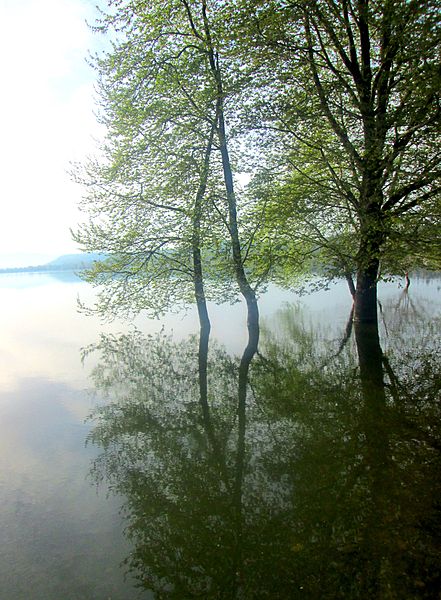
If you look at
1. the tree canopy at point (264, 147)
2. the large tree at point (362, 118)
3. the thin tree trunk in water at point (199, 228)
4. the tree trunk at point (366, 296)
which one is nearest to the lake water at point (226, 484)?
the tree trunk at point (366, 296)

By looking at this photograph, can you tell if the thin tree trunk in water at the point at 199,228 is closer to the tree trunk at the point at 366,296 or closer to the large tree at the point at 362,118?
the large tree at the point at 362,118

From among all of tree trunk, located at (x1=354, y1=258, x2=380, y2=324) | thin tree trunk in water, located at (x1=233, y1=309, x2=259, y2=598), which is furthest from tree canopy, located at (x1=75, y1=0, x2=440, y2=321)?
thin tree trunk in water, located at (x1=233, y1=309, x2=259, y2=598)

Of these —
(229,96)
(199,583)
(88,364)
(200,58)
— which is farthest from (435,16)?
(88,364)

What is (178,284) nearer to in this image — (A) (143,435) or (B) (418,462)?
(A) (143,435)

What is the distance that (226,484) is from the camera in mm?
6184

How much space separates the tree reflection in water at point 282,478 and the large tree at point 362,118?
5.52 m

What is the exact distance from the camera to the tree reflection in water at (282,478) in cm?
422

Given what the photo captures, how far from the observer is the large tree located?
1266 cm

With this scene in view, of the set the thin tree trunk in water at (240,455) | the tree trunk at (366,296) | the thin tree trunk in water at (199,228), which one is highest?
the thin tree trunk in water at (199,228)

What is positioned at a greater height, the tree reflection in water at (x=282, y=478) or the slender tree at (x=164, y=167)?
the slender tree at (x=164, y=167)

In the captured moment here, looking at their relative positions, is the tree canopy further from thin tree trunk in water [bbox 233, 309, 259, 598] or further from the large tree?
thin tree trunk in water [bbox 233, 309, 259, 598]

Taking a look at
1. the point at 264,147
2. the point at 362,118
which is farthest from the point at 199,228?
the point at 362,118

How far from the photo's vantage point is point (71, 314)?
117 feet

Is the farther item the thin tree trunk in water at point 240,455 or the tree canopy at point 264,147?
the tree canopy at point 264,147
